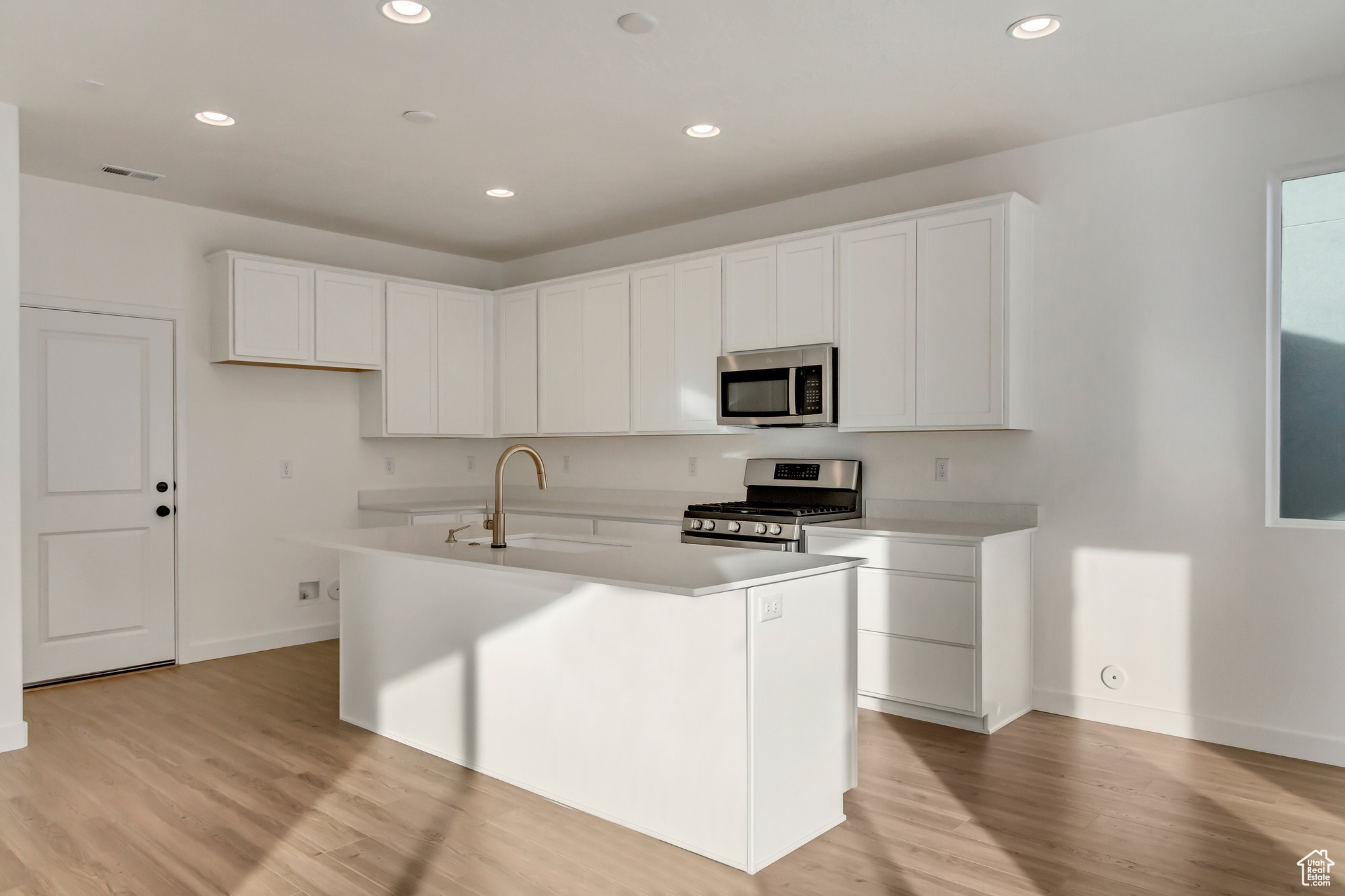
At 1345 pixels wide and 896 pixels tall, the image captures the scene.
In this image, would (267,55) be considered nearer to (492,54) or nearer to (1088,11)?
(492,54)

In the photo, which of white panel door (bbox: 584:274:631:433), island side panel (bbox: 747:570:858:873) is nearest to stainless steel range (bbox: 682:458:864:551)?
white panel door (bbox: 584:274:631:433)

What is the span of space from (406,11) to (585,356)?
2.86m

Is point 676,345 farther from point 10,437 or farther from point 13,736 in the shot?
point 13,736

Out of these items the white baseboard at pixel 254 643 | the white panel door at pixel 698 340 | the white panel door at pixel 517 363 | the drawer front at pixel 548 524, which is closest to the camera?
the white panel door at pixel 698 340

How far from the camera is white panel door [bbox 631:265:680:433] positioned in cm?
503

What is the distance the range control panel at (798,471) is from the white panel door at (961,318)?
814mm

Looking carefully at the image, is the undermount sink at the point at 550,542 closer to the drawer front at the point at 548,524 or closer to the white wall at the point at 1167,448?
the drawer front at the point at 548,524

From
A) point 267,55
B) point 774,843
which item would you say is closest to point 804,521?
point 774,843

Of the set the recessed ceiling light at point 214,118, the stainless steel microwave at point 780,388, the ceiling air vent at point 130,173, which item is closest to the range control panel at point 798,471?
the stainless steel microwave at point 780,388

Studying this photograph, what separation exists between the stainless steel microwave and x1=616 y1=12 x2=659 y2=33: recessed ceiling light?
1.87 meters

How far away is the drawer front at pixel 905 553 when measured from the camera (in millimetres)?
3627

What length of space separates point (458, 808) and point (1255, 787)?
9.05ft

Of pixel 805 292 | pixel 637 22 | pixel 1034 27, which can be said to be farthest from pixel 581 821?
pixel 1034 27

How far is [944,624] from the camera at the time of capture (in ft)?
12.1
